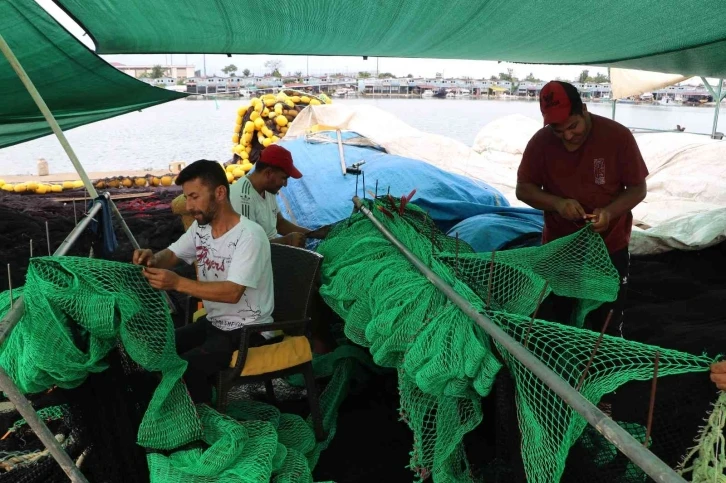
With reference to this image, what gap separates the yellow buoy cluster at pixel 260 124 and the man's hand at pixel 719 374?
352 inches

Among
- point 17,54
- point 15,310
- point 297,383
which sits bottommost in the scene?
point 297,383

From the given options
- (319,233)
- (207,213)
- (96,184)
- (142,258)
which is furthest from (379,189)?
(96,184)

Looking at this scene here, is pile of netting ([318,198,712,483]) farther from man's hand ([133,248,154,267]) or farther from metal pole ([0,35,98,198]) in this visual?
metal pole ([0,35,98,198])

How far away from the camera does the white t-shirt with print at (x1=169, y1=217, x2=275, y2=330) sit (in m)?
2.84

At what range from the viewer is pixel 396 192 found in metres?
5.44

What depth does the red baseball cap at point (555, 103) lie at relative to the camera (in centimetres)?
298

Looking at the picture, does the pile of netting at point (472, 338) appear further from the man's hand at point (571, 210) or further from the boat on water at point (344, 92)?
the boat on water at point (344, 92)

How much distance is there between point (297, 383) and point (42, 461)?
168cm

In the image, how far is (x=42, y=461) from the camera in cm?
248

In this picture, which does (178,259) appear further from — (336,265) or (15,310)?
(15,310)

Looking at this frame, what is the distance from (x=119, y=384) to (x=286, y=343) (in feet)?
2.74

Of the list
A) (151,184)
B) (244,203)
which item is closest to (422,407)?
(244,203)

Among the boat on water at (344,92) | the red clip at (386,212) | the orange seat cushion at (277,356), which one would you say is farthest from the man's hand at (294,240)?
the boat on water at (344,92)

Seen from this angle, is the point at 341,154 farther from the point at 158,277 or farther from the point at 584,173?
the point at 158,277
